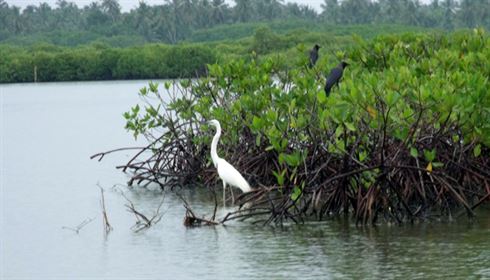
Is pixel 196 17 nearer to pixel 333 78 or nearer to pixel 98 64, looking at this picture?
pixel 98 64

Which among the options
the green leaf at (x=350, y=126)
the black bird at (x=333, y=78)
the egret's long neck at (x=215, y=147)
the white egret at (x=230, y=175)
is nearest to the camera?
the green leaf at (x=350, y=126)

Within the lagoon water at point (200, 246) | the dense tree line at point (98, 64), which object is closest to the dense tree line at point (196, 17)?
the dense tree line at point (98, 64)

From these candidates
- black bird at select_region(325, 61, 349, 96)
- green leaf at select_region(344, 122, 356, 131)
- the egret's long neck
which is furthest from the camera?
black bird at select_region(325, 61, 349, 96)

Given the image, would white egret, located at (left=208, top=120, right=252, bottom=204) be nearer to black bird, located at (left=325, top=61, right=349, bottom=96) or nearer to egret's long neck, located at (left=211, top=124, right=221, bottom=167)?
egret's long neck, located at (left=211, top=124, right=221, bottom=167)

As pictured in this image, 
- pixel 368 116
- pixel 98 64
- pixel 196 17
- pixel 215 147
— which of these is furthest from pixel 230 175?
pixel 196 17

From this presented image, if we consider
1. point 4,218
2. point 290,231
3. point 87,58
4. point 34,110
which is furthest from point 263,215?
point 87,58

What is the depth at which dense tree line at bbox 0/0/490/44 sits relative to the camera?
315 ft

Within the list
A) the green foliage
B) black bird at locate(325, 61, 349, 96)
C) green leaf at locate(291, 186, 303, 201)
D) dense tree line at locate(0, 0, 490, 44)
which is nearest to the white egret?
the green foliage

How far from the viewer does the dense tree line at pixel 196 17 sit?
95.9 meters

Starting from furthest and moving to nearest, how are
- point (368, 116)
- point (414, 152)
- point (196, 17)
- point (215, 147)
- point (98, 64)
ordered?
point (196, 17) < point (98, 64) < point (215, 147) < point (368, 116) < point (414, 152)

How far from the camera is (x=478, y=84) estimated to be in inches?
426

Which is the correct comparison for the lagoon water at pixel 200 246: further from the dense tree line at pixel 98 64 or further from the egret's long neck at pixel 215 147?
the dense tree line at pixel 98 64

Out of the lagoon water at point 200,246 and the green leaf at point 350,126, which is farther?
the green leaf at point 350,126

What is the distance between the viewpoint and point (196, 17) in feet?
324
